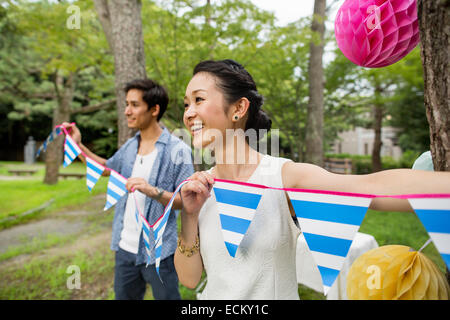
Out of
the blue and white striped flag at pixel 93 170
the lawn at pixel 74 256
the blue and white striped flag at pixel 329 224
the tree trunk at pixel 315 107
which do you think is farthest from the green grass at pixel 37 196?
the blue and white striped flag at pixel 329 224

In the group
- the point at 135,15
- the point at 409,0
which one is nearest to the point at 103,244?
the point at 135,15

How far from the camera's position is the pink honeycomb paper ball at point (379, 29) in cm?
111

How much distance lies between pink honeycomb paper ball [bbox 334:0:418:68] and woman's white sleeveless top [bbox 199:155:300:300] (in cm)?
65

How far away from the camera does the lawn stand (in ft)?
13.5

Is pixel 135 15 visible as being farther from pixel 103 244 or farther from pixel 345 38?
pixel 103 244

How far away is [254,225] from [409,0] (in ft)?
4.03

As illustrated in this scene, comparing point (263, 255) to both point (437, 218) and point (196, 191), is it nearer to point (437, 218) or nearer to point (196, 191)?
point (196, 191)

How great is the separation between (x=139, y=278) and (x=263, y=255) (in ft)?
5.60

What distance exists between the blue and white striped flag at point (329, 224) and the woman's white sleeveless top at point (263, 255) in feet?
0.90

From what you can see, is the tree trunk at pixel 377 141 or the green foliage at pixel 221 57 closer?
the green foliage at pixel 221 57

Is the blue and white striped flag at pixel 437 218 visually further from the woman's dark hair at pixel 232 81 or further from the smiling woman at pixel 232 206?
the woman's dark hair at pixel 232 81

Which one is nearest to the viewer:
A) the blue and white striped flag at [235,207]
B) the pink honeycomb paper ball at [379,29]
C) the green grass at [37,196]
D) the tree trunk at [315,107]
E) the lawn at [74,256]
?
the pink honeycomb paper ball at [379,29]

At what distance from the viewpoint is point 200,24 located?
500 centimetres

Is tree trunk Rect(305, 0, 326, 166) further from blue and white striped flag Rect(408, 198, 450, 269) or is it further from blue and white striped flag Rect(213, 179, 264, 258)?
blue and white striped flag Rect(408, 198, 450, 269)
